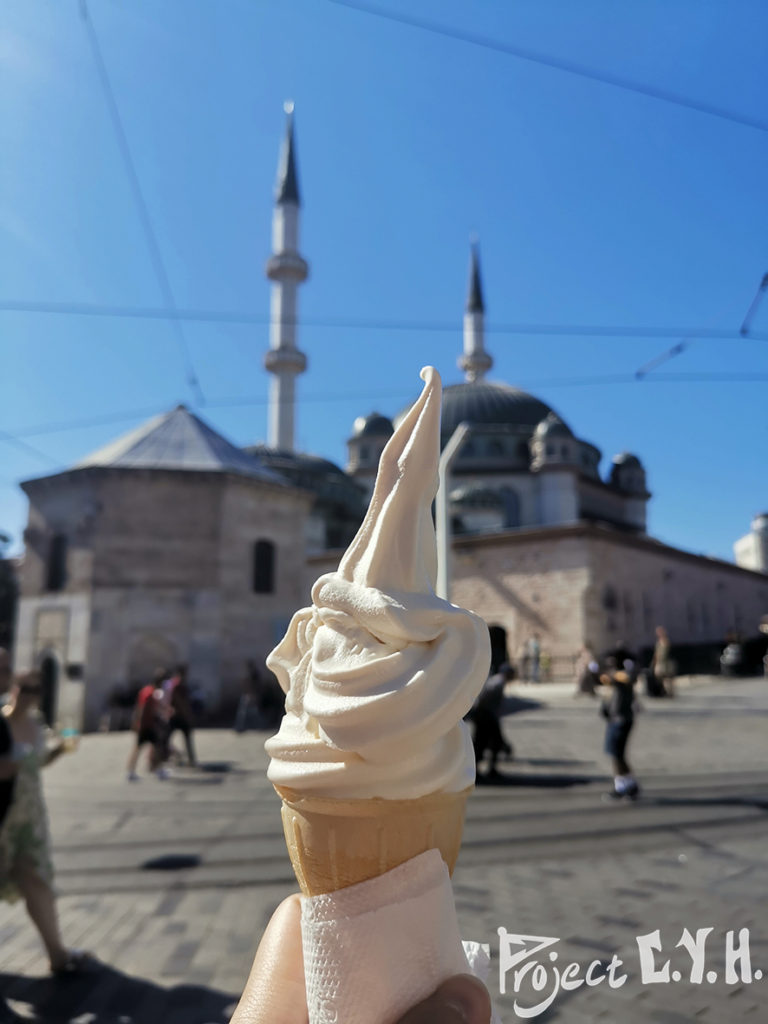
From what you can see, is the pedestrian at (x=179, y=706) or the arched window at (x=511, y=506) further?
the arched window at (x=511, y=506)

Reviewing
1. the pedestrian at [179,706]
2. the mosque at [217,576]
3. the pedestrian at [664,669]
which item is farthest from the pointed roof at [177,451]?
the pedestrian at [664,669]

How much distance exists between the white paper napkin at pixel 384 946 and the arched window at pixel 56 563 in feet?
81.8

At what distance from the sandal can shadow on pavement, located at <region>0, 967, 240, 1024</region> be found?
50mm

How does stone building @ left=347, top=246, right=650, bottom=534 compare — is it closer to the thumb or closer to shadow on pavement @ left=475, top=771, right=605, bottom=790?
shadow on pavement @ left=475, top=771, right=605, bottom=790

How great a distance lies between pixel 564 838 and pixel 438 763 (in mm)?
6376

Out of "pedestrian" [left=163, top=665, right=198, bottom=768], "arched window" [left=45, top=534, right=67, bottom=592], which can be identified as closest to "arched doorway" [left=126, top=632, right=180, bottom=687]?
"arched window" [left=45, top=534, right=67, bottom=592]

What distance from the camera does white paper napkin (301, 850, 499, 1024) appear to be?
1.46 m

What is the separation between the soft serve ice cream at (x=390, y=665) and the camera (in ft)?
5.09

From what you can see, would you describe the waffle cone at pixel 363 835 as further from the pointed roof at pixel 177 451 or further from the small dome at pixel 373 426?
the small dome at pixel 373 426

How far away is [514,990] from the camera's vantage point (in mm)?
3967

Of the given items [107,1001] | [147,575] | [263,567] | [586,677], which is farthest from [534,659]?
[107,1001]

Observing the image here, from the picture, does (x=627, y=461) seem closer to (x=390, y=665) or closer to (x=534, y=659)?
(x=534, y=659)

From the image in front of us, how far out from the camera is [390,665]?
62.9 inches

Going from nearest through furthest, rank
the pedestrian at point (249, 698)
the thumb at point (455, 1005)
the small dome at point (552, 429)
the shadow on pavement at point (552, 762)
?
the thumb at point (455, 1005)
the shadow on pavement at point (552, 762)
the pedestrian at point (249, 698)
the small dome at point (552, 429)
